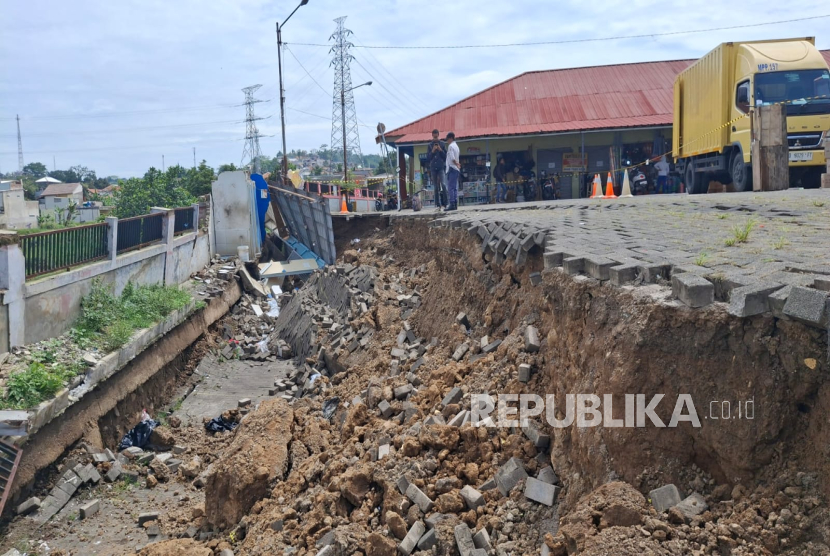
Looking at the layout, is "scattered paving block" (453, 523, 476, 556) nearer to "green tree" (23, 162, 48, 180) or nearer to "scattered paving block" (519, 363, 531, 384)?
"scattered paving block" (519, 363, 531, 384)

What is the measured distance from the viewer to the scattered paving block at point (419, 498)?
14.4 feet

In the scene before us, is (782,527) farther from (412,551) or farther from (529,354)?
(529,354)

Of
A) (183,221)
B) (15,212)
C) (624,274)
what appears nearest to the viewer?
(624,274)

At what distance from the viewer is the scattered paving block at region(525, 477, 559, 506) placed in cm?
389

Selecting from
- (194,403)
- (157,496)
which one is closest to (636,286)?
(157,496)

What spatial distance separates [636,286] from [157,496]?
7197 mm

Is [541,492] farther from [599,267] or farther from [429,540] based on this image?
[599,267]

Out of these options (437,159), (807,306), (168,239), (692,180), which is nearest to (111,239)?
(168,239)

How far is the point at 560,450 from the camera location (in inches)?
163

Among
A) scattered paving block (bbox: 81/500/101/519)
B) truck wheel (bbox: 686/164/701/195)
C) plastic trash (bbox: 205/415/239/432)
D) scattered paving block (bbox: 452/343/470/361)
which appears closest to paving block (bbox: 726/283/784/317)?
scattered paving block (bbox: 452/343/470/361)

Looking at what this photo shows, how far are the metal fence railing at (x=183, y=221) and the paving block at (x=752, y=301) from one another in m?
15.5

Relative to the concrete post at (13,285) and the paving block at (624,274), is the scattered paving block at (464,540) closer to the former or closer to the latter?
the paving block at (624,274)

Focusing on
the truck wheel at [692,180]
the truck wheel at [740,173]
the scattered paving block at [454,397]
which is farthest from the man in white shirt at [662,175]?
the scattered paving block at [454,397]

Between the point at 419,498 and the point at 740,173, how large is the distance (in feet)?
40.8
